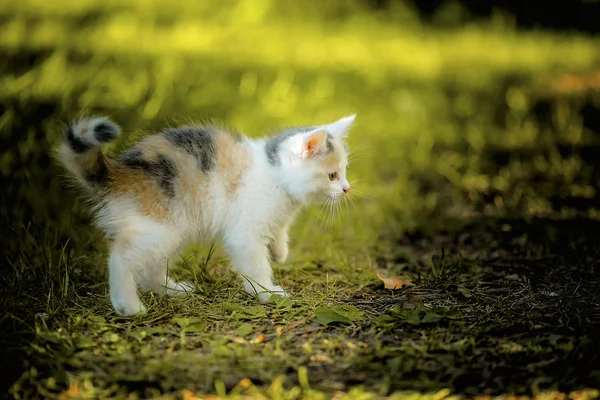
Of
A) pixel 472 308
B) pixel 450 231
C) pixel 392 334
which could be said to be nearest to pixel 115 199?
pixel 392 334

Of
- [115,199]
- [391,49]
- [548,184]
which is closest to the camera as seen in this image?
[115,199]

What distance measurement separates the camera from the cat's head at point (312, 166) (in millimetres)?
3182

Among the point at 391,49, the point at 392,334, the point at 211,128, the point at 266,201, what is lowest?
the point at 392,334

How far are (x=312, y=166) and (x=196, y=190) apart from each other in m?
0.49

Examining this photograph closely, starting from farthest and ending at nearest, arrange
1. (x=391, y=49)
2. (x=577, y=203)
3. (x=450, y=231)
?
(x=391, y=49) → (x=577, y=203) → (x=450, y=231)

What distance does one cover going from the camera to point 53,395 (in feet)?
7.16

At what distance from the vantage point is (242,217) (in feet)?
10.3

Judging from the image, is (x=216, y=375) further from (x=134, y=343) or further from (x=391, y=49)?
(x=391, y=49)

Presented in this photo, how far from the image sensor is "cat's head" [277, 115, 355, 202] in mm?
3182

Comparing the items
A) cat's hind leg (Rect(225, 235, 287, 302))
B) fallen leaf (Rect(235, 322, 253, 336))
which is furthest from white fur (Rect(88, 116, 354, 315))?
fallen leaf (Rect(235, 322, 253, 336))

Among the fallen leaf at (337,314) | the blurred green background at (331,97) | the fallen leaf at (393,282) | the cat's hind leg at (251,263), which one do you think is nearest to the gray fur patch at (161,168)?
the cat's hind leg at (251,263)

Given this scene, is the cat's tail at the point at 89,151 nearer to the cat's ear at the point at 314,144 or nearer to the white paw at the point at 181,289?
the white paw at the point at 181,289

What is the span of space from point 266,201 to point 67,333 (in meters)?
0.97

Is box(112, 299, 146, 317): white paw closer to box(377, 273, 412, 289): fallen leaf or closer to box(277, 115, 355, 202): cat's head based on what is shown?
box(277, 115, 355, 202): cat's head
